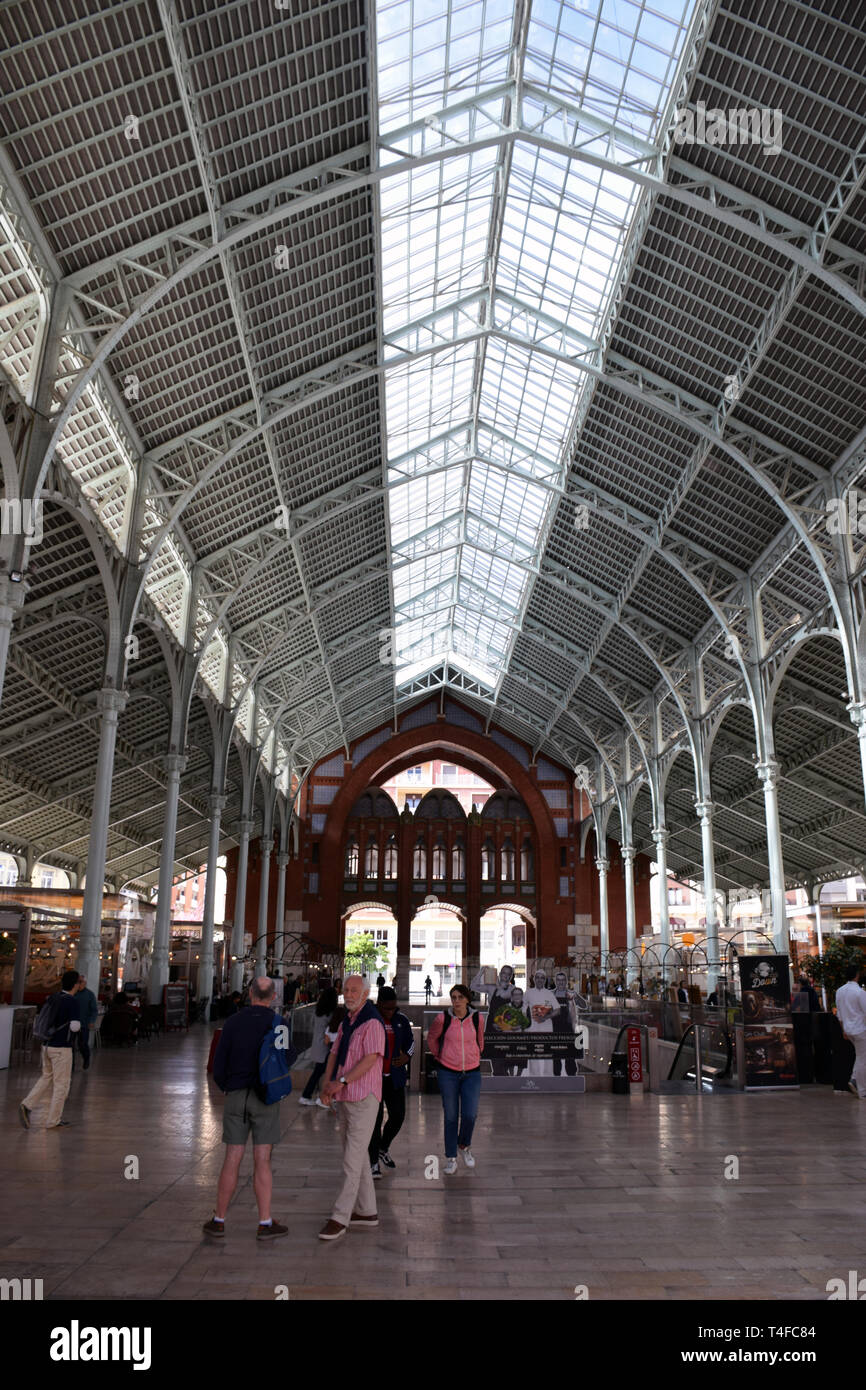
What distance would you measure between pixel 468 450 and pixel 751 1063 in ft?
77.1

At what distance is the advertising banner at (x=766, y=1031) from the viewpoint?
1786cm

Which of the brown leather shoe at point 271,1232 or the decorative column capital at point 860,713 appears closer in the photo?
the brown leather shoe at point 271,1232

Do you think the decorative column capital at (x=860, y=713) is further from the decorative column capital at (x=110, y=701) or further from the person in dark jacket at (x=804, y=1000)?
the decorative column capital at (x=110, y=701)

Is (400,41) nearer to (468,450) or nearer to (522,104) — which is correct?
(522,104)

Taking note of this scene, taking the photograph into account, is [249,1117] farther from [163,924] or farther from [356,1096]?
[163,924]

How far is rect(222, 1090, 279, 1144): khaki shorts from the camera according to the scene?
7.20 m

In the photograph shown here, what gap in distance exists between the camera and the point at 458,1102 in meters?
10.2

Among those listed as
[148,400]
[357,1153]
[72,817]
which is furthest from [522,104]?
[72,817]

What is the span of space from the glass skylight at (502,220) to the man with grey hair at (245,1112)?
1686 cm

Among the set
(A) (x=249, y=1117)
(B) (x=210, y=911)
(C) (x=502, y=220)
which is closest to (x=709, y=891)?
(B) (x=210, y=911)

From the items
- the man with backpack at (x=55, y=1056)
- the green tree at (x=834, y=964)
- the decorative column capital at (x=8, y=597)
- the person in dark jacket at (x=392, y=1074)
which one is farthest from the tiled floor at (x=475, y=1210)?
the green tree at (x=834, y=964)

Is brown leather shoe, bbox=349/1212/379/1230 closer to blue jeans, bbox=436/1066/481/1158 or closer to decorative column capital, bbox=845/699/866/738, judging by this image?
blue jeans, bbox=436/1066/481/1158

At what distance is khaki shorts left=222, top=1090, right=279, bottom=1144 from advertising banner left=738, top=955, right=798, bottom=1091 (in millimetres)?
12584

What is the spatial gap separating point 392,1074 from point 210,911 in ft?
78.4
